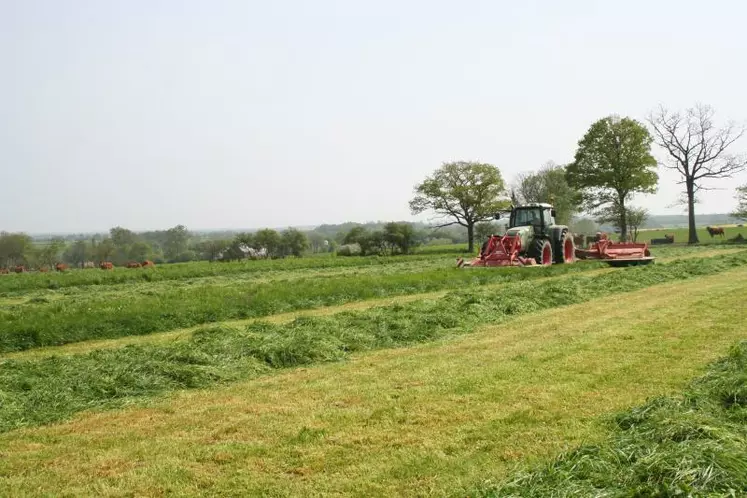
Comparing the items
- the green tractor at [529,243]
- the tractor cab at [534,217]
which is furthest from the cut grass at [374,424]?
the tractor cab at [534,217]

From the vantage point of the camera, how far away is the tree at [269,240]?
49.2 m

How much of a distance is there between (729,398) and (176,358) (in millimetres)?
6541

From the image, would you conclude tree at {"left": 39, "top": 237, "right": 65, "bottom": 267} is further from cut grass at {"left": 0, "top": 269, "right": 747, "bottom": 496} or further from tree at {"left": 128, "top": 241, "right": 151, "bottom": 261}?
cut grass at {"left": 0, "top": 269, "right": 747, "bottom": 496}

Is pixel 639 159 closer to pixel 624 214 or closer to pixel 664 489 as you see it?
pixel 624 214

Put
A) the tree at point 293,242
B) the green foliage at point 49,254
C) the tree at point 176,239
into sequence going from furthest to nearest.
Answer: the tree at point 176,239 → the green foliage at point 49,254 → the tree at point 293,242

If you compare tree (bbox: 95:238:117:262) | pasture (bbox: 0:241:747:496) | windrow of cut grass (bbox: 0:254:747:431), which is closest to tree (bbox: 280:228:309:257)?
tree (bbox: 95:238:117:262)

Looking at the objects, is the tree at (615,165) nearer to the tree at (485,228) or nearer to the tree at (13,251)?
the tree at (485,228)

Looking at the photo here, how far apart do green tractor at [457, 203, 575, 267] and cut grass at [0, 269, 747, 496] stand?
1166 cm

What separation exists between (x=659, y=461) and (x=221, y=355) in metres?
6.26

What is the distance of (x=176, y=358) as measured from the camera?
8.31 m

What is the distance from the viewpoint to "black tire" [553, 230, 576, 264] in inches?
891

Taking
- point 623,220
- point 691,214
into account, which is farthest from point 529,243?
point 691,214

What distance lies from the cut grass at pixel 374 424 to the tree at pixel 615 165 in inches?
1435

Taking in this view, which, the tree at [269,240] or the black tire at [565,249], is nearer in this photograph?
the black tire at [565,249]
